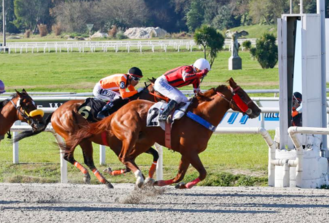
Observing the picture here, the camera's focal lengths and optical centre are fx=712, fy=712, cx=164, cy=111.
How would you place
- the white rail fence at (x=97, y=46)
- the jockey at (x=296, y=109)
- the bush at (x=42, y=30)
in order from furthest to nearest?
the bush at (x=42, y=30), the white rail fence at (x=97, y=46), the jockey at (x=296, y=109)

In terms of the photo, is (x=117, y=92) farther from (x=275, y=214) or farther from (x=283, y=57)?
(x=275, y=214)

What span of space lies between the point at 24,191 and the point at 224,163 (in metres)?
2.85

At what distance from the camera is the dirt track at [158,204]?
19.7ft

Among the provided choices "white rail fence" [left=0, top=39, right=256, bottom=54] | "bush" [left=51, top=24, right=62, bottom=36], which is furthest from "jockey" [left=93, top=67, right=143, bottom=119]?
"bush" [left=51, top=24, right=62, bottom=36]

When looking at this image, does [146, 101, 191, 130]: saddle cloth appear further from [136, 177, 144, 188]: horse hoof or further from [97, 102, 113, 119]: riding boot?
[97, 102, 113, 119]: riding boot

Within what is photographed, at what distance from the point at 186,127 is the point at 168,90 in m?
0.56

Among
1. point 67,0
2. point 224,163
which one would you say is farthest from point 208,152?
point 67,0

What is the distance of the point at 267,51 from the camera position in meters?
26.9

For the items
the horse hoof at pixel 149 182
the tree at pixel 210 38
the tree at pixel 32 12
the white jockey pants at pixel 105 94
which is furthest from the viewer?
the tree at pixel 32 12

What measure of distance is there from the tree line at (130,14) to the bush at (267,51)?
20.1m

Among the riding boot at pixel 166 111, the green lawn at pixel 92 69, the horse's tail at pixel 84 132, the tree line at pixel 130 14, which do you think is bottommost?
the green lawn at pixel 92 69

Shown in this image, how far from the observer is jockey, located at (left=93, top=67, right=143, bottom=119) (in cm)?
793

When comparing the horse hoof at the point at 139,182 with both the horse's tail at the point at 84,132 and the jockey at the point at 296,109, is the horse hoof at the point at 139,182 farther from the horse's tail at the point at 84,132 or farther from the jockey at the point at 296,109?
the jockey at the point at 296,109

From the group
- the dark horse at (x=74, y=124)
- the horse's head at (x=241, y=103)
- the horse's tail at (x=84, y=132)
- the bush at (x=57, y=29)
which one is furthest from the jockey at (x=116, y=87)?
the bush at (x=57, y=29)
